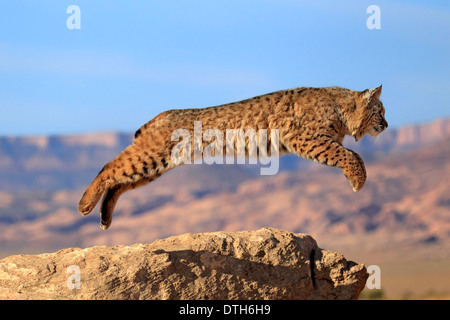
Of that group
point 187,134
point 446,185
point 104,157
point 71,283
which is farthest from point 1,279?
point 104,157

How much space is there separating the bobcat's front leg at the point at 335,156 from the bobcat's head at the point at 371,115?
1.13m

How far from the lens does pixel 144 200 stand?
10688cm

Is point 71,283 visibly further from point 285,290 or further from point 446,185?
point 446,185

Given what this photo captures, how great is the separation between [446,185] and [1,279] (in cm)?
9120

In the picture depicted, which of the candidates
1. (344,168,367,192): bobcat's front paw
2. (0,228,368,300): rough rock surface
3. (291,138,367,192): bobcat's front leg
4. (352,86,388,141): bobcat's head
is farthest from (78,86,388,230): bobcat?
(0,228,368,300): rough rock surface

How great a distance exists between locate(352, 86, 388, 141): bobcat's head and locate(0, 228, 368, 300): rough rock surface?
2264 millimetres

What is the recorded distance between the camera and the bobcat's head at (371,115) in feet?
38.1

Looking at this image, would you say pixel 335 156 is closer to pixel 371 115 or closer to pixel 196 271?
pixel 371 115

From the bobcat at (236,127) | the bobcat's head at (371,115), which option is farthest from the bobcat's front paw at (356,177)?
the bobcat's head at (371,115)

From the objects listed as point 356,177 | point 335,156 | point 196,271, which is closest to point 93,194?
point 196,271

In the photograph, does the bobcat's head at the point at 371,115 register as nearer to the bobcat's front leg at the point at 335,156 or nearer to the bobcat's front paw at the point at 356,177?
the bobcat's front leg at the point at 335,156

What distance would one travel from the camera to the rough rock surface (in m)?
9.47

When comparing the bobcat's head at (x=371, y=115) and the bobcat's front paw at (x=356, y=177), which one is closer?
the bobcat's front paw at (x=356, y=177)

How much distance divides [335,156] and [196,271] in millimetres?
2679
